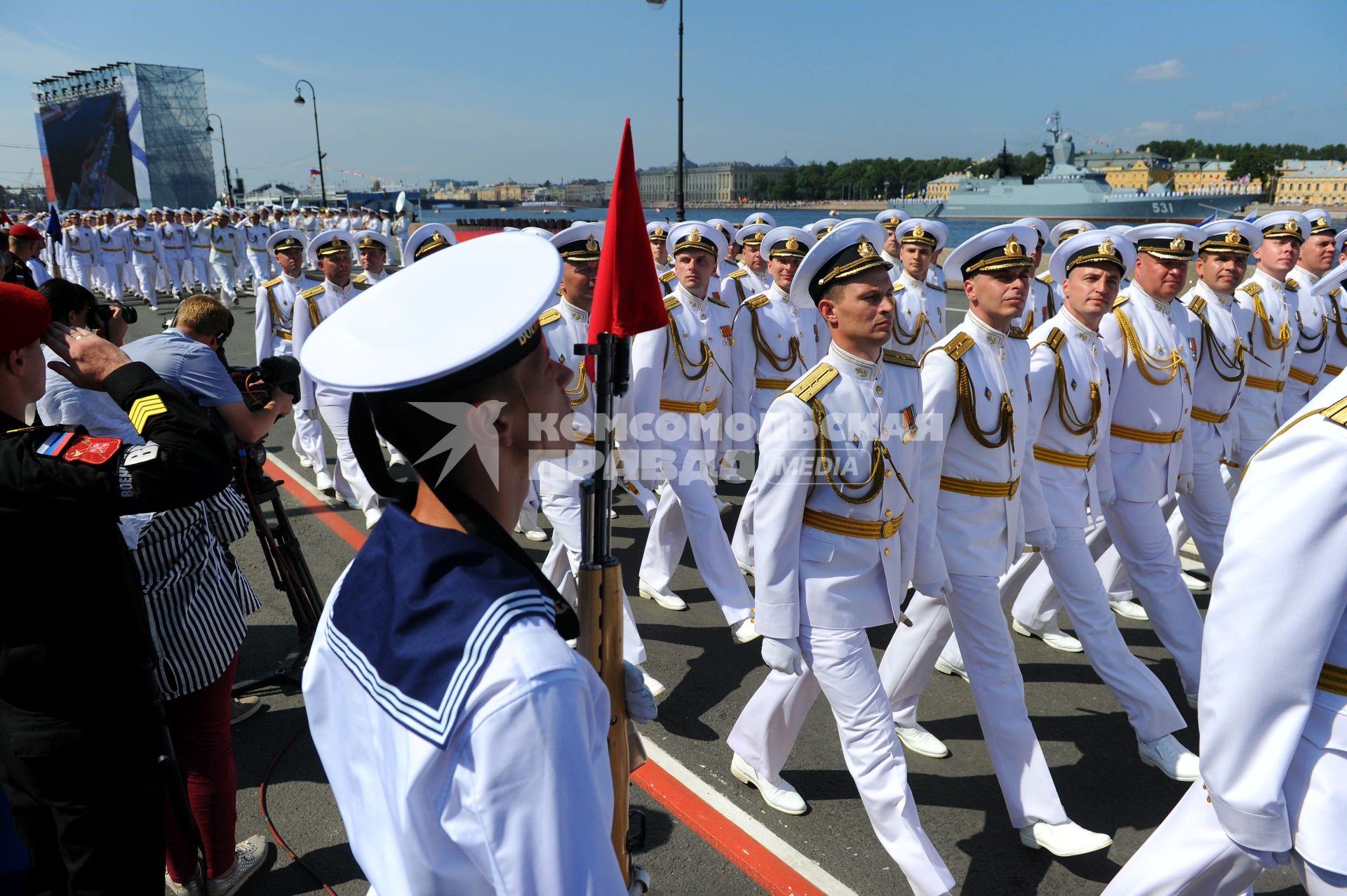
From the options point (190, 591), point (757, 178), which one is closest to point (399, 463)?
point (190, 591)

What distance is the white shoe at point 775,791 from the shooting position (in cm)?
349

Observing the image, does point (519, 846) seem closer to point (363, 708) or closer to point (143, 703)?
point (363, 708)

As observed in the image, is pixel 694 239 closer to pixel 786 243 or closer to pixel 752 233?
pixel 786 243

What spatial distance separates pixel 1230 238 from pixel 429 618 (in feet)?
20.6

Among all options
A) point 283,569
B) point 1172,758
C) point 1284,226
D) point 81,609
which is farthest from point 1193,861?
point 1284,226

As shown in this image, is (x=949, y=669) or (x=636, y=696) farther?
(x=949, y=669)

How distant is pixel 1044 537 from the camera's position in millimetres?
3939

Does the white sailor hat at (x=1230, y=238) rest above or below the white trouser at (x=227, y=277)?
above

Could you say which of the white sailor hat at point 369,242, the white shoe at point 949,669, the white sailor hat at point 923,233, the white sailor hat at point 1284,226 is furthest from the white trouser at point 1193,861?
the white sailor hat at point 369,242

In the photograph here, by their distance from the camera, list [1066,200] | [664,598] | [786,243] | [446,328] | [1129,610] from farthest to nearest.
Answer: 1. [1066,200]
2. [786,243]
3. [664,598]
4. [1129,610]
5. [446,328]

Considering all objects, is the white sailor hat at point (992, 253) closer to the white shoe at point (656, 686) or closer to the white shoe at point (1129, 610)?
the white shoe at point (656, 686)

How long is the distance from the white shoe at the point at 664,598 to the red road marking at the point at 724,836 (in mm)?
1752

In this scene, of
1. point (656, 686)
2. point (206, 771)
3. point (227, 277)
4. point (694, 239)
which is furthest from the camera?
point (227, 277)

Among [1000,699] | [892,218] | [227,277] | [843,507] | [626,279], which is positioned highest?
[892,218]
